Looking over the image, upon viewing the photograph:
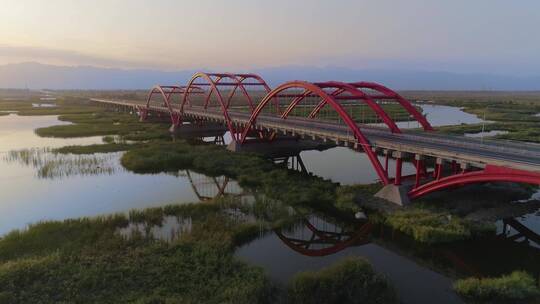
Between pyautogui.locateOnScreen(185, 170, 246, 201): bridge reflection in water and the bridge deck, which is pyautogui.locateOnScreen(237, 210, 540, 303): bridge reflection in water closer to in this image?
the bridge deck

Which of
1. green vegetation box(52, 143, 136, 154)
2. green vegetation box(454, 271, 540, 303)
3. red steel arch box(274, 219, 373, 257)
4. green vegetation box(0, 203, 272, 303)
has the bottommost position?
red steel arch box(274, 219, 373, 257)

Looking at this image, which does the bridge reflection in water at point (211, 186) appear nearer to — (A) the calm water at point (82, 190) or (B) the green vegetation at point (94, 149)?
(A) the calm water at point (82, 190)

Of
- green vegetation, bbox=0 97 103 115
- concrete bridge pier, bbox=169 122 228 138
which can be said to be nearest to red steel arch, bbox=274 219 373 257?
concrete bridge pier, bbox=169 122 228 138

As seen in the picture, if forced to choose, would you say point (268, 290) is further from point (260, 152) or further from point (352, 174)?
point (260, 152)

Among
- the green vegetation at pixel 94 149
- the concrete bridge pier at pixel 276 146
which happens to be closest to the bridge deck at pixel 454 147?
the concrete bridge pier at pixel 276 146

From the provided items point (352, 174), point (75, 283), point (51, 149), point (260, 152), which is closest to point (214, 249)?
point (75, 283)
